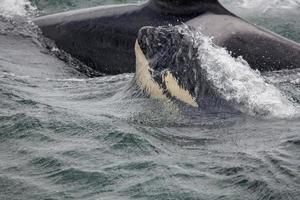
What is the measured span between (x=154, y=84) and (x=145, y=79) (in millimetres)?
228

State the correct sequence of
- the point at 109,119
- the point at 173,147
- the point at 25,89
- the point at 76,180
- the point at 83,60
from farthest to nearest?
the point at 83,60
the point at 25,89
the point at 109,119
the point at 173,147
the point at 76,180

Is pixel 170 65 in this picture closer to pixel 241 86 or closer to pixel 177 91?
pixel 177 91

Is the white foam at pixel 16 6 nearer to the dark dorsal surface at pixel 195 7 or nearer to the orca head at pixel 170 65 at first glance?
the dark dorsal surface at pixel 195 7

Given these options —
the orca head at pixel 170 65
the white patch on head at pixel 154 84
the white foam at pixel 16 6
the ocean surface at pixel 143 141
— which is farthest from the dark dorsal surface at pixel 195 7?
the white foam at pixel 16 6

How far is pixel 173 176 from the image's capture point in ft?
20.7

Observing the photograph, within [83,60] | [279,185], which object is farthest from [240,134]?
[83,60]

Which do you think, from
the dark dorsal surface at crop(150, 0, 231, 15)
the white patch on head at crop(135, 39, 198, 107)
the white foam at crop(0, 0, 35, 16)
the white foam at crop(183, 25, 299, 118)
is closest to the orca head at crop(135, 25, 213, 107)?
the white patch on head at crop(135, 39, 198, 107)

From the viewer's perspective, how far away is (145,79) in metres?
8.73

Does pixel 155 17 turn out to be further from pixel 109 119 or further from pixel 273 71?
pixel 109 119

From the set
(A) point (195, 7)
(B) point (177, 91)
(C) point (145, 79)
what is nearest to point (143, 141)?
(B) point (177, 91)

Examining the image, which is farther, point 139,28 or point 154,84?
point 139,28

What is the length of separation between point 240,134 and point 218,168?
32.6 inches

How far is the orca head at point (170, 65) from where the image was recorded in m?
8.20

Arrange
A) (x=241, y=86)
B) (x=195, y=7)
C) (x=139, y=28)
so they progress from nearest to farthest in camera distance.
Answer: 1. (x=241, y=86)
2. (x=195, y=7)
3. (x=139, y=28)
